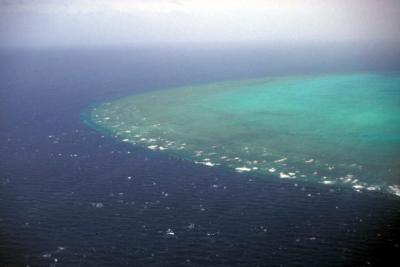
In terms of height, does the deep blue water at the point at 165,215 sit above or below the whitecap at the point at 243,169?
below

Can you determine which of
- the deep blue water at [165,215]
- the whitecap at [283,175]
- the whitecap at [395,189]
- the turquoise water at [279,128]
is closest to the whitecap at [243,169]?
the turquoise water at [279,128]

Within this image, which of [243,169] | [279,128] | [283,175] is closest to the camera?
[283,175]

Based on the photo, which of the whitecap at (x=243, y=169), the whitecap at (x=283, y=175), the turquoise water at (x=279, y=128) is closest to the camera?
the whitecap at (x=283, y=175)

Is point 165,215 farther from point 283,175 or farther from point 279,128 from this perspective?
point 279,128

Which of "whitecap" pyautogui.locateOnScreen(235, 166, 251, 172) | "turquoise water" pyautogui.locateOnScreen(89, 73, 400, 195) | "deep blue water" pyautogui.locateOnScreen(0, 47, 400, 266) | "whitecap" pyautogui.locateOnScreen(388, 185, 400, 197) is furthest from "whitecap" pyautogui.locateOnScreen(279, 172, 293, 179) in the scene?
"whitecap" pyautogui.locateOnScreen(388, 185, 400, 197)

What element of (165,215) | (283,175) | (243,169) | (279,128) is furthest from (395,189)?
(279,128)

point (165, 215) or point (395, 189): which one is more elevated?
point (395, 189)

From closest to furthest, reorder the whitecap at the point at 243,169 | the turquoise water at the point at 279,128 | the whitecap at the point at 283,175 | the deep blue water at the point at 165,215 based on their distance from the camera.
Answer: the deep blue water at the point at 165,215
the whitecap at the point at 283,175
the whitecap at the point at 243,169
the turquoise water at the point at 279,128

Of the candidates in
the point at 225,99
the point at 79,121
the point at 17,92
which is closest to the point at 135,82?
the point at 17,92

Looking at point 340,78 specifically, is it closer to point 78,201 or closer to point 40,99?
point 40,99

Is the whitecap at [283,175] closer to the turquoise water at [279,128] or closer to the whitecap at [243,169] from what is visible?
the turquoise water at [279,128]
